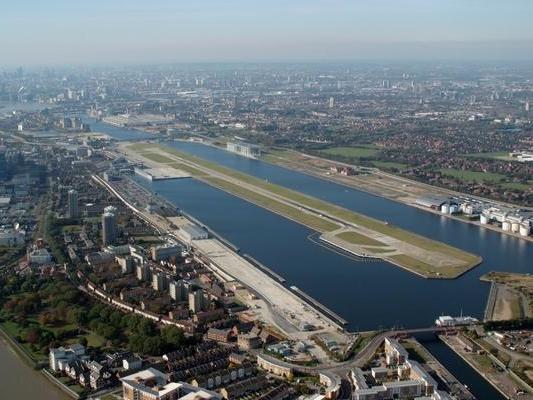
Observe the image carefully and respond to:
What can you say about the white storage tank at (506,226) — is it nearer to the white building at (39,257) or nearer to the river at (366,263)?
the river at (366,263)

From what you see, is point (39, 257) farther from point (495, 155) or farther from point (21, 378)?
point (495, 155)

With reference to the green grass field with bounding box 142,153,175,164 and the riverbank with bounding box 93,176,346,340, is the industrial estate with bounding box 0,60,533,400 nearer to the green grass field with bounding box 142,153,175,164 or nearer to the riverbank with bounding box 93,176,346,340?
the riverbank with bounding box 93,176,346,340

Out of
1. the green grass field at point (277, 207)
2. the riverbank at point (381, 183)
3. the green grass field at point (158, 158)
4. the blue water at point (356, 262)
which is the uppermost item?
the green grass field at point (158, 158)

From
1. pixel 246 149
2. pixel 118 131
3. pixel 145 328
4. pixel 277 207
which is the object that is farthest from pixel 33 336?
pixel 118 131

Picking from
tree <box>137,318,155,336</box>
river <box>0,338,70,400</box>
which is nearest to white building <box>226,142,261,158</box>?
tree <box>137,318,155,336</box>

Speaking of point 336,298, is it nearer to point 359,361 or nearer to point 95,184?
point 359,361

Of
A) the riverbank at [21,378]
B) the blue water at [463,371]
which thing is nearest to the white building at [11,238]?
the riverbank at [21,378]
